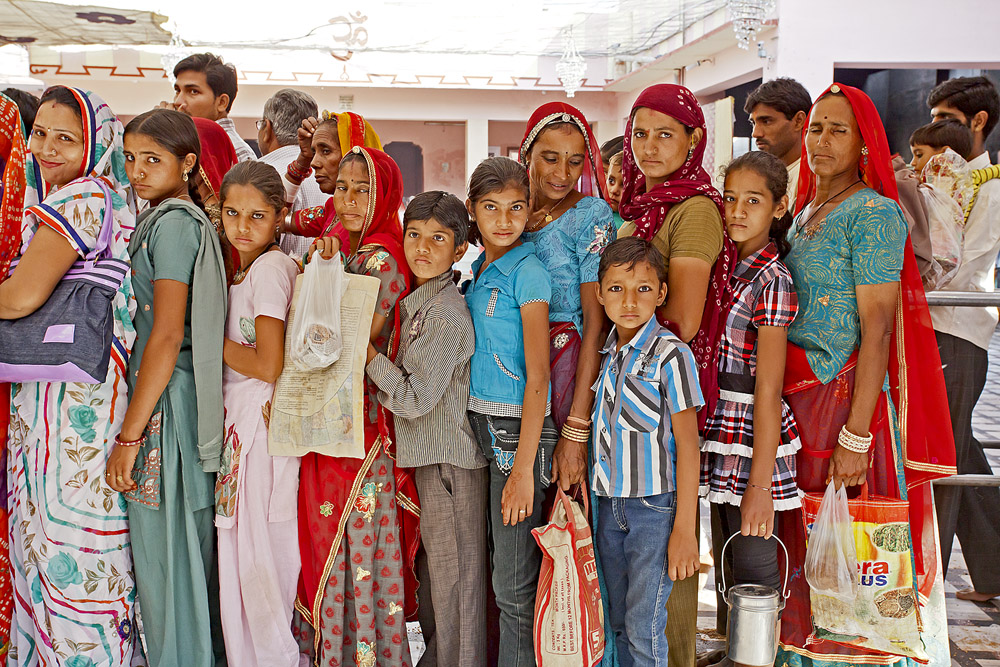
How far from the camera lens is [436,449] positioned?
2.15 meters

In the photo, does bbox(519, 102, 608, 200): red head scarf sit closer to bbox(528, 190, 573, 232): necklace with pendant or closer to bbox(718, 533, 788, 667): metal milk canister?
bbox(528, 190, 573, 232): necklace with pendant

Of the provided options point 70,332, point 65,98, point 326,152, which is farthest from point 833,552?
point 65,98

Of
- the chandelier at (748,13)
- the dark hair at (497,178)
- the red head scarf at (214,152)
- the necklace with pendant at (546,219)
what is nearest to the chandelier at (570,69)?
the chandelier at (748,13)

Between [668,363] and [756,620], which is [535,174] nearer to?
[668,363]

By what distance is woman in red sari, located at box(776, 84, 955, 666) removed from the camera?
7.07ft

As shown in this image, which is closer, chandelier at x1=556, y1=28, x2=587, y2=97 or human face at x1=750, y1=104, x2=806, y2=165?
human face at x1=750, y1=104, x2=806, y2=165

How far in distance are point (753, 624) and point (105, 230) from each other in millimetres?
2074

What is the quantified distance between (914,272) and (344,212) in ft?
5.56

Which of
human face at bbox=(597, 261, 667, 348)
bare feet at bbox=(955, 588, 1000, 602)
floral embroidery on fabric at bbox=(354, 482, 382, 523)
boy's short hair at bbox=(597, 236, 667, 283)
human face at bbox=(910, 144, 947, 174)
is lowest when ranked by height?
bare feet at bbox=(955, 588, 1000, 602)

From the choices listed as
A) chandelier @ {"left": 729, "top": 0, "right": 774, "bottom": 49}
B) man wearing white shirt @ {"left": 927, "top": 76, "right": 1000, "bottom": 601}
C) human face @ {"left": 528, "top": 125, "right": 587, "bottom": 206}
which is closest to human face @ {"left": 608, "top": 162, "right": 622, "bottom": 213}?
human face @ {"left": 528, "top": 125, "right": 587, "bottom": 206}

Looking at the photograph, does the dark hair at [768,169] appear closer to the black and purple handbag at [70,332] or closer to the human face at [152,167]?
the human face at [152,167]

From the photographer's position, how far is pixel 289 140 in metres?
3.39

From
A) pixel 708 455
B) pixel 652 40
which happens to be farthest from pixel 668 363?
pixel 652 40

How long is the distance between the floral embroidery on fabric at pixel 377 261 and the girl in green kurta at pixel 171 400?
16.5 inches
